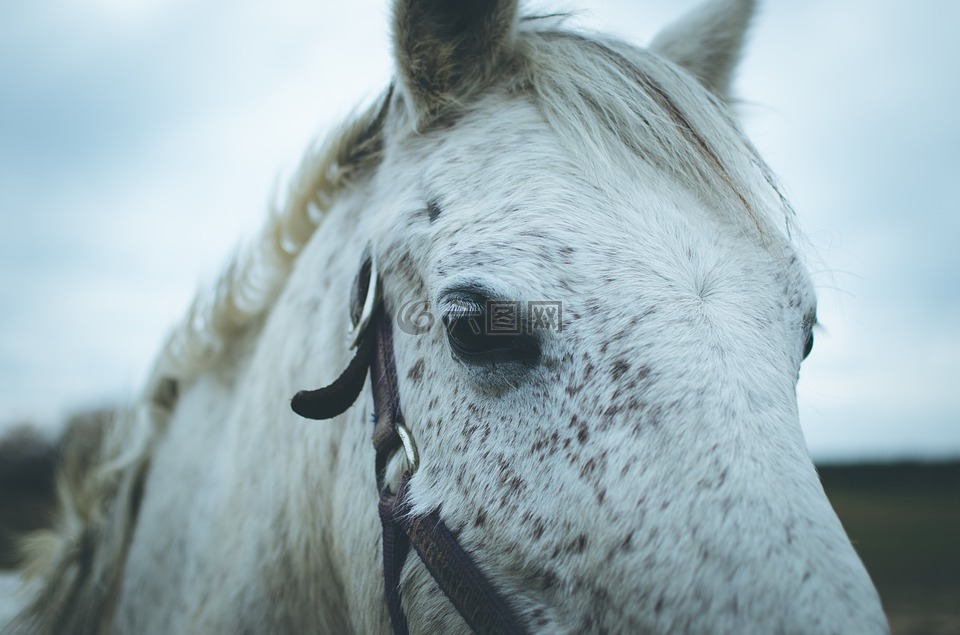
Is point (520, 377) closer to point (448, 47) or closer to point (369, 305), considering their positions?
point (369, 305)

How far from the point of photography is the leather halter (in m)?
1.14

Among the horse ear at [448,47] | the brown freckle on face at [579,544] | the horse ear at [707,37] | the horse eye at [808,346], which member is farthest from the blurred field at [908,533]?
the horse ear at [707,37]

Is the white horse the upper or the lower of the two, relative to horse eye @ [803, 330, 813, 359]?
upper

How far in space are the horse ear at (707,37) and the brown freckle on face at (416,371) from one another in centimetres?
149

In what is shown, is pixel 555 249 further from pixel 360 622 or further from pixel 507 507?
pixel 360 622

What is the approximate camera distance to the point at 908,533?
832 inches

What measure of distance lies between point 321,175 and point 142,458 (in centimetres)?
142

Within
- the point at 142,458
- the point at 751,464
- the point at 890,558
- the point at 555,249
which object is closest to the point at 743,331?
the point at 751,464

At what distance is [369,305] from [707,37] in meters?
1.60

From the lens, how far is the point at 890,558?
1497 centimetres

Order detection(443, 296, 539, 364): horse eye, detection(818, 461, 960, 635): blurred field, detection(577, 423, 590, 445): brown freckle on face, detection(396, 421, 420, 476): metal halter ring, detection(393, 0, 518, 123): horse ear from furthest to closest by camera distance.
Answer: detection(818, 461, 960, 635): blurred field, detection(393, 0, 518, 123): horse ear, detection(396, 421, 420, 476): metal halter ring, detection(443, 296, 539, 364): horse eye, detection(577, 423, 590, 445): brown freckle on face

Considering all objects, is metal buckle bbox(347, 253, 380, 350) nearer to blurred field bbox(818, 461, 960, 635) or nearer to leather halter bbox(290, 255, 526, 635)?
leather halter bbox(290, 255, 526, 635)

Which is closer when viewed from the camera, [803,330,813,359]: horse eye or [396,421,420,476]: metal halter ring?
[396,421,420,476]: metal halter ring

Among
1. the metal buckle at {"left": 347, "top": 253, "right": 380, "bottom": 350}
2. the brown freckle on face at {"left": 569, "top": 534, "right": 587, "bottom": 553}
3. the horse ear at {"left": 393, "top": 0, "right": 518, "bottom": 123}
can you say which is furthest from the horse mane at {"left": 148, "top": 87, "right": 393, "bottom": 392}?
the brown freckle on face at {"left": 569, "top": 534, "right": 587, "bottom": 553}
